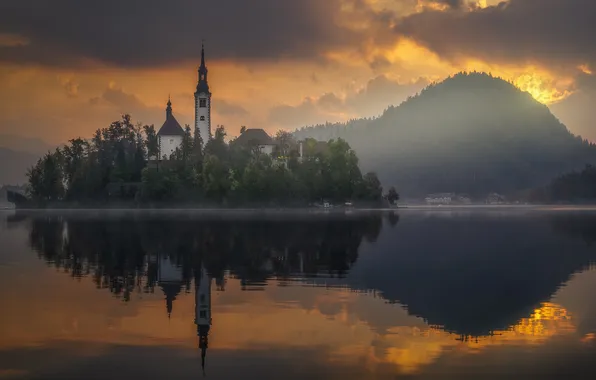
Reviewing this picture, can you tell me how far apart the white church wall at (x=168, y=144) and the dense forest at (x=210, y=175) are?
1930mm

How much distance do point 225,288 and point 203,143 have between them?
161 meters

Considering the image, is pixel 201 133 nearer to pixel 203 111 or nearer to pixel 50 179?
pixel 203 111

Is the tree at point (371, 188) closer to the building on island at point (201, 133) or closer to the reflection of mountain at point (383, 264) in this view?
the building on island at point (201, 133)

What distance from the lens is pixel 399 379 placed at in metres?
19.4

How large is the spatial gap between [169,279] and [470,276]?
57.1 feet

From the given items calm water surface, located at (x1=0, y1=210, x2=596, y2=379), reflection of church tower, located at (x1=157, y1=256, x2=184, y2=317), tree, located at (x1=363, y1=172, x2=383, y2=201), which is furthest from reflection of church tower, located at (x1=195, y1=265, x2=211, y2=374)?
tree, located at (x1=363, y1=172, x2=383, y2=201)

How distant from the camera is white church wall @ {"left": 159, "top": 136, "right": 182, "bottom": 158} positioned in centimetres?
19775

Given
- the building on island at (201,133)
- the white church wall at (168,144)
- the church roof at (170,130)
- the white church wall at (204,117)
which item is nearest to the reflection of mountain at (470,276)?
the building on island at (201,133)

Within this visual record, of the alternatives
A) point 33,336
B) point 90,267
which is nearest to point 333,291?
point 33,336

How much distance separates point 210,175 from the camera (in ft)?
566

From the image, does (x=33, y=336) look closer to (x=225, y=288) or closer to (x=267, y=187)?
(x=225, y=288)

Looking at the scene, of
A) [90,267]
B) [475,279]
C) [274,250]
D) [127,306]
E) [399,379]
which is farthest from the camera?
[274,250]

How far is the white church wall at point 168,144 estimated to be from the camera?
198 m

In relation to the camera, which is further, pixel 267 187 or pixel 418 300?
pixel 267 187
